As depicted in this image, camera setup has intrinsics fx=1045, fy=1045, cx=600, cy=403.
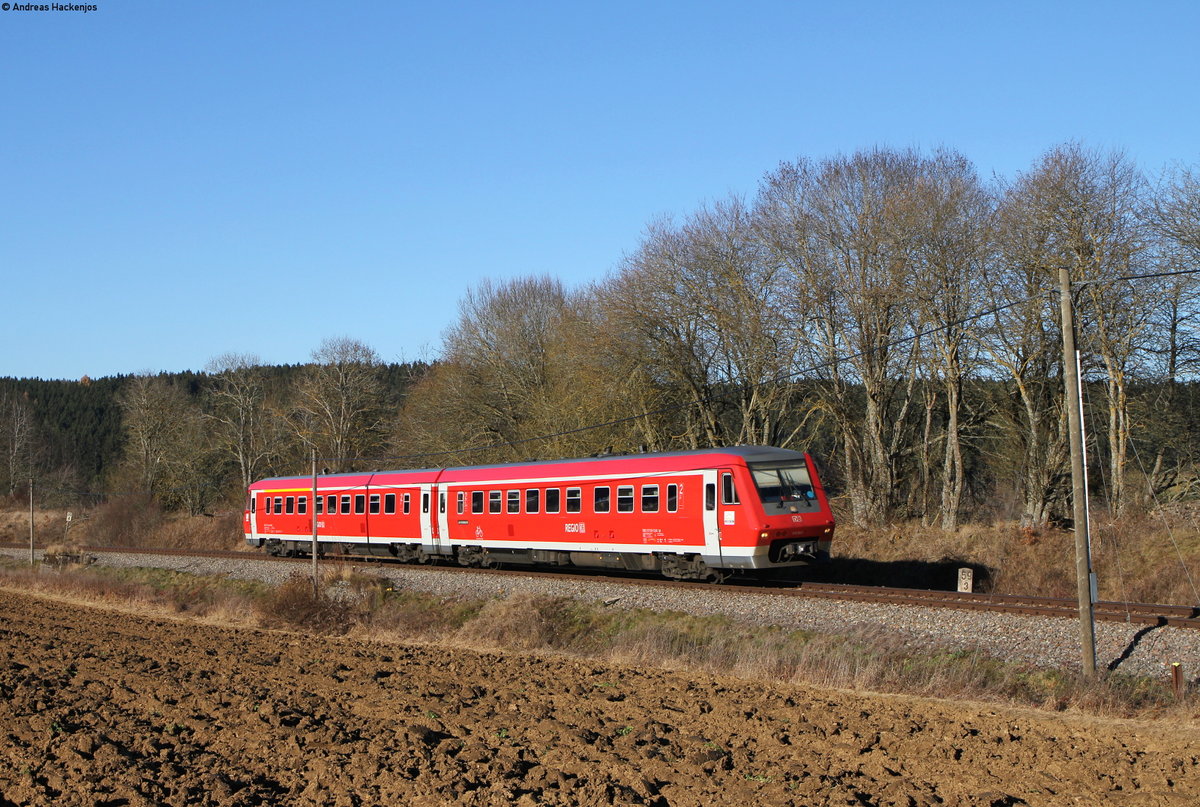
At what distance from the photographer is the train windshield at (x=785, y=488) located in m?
19.9

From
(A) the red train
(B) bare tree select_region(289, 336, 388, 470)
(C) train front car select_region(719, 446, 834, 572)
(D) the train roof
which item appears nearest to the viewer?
(C) train front car select_region(719, 446, 834, 572)

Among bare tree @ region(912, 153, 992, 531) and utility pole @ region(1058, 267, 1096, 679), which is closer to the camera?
utility pole @ region(1058, 267, 1096, 679)

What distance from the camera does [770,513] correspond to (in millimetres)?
19656

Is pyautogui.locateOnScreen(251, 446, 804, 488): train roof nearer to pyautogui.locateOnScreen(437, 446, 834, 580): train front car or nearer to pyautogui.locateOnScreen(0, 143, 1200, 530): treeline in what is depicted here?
pyautogui.locateOnScreen(437, 446, 834, 580): train front car

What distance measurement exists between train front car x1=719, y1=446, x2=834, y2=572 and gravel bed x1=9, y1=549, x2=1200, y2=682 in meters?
0.81

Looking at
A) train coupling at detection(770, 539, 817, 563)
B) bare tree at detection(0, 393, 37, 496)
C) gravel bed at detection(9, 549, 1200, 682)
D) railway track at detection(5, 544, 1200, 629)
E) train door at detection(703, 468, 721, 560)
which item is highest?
bare tree at detection(0, 393, 37, 496)

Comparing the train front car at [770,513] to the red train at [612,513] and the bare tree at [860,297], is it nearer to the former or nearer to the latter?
the red train at [612,513]

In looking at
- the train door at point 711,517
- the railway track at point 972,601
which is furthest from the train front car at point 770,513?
the railway track at point 972,601

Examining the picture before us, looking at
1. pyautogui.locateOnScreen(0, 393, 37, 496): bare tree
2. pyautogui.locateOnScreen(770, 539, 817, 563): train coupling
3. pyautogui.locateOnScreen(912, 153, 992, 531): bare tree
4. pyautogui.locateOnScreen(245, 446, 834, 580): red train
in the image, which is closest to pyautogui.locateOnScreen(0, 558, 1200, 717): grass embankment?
pyautogui.locateOnScreen(245, 446, 834, 580): red train

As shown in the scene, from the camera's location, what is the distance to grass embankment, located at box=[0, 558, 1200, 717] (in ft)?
41.6

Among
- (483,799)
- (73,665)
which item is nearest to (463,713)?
(483,799)

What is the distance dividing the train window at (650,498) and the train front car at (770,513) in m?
1.81

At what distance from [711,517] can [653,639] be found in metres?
4.53

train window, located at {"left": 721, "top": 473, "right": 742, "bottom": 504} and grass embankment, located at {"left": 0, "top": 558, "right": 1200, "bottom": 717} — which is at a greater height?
train window, located at {"left": 721, "top": 473, "right": 742, "bottom": 504}
